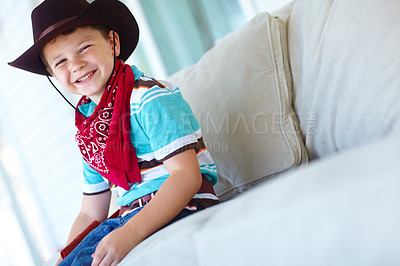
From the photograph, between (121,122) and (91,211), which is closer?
(121,122)

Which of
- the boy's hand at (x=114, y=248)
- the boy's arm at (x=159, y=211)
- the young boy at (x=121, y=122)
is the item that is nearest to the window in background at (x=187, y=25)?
the young boy at (x=121, y=122)

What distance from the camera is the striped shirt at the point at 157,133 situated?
0.86 meters

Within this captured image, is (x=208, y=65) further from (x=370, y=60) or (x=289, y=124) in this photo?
(x=370, y=60)

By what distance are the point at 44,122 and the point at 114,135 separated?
7.09 feet

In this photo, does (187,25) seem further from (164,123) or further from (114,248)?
(114,248)

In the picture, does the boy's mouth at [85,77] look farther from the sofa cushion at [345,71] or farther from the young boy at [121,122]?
the sofa cushion at [345,71]

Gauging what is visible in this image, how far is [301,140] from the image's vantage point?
101 centimetres

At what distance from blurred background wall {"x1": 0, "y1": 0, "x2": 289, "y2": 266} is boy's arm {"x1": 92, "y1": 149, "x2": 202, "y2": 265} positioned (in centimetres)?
177

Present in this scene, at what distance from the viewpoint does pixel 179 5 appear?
2.65m

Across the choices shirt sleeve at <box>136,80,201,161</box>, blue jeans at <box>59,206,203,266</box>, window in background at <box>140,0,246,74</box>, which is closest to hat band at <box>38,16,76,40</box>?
shirt sleeve at <box>136,80,201,161</box>

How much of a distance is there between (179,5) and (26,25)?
111cm

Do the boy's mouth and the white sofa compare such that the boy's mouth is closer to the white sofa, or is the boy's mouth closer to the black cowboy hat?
the black cowboy hat

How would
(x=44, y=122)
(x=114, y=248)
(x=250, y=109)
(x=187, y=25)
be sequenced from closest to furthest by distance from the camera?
(x=114, y=248), (x=250, y=109), (x=187, y=25), (x=44, y=122)

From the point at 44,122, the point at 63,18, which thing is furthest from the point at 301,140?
the point at 44,122
